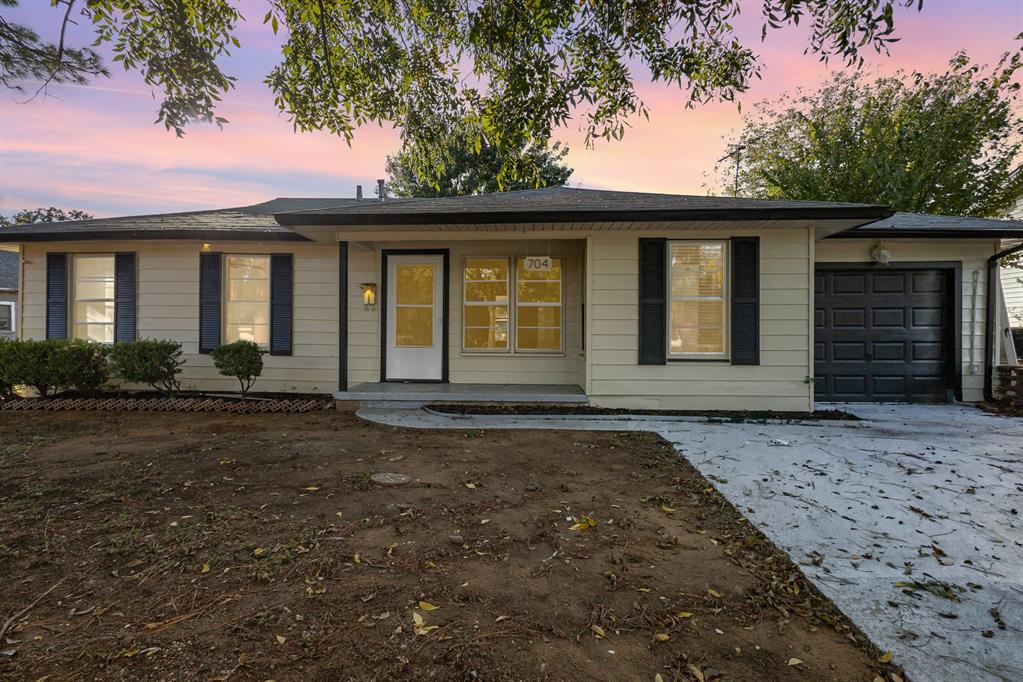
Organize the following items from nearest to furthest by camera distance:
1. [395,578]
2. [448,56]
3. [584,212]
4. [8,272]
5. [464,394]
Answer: [395,578] < [448,56] < [584,212] < [464,394] < [8,272]

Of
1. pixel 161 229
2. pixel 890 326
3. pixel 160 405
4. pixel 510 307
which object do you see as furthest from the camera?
pixel 510 307

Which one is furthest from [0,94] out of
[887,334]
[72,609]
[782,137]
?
→ [782,137]

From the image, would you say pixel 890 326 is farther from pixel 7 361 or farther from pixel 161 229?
pixel 7 361

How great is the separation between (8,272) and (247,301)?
1995 cm

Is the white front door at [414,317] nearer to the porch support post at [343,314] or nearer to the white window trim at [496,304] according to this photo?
the white window trim at [496,304]

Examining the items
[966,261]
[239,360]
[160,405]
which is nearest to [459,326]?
[239,360]

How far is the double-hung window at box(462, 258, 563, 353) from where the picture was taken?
25.9 ft

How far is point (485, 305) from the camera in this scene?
7.91 meters

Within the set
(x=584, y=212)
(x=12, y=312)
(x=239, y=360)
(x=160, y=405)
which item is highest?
(x=584, y=212)

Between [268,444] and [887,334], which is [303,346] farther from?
[887,334]

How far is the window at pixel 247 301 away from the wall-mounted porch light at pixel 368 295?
160cm

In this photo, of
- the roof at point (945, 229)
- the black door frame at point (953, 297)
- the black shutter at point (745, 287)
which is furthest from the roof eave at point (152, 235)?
the black door frame at point (953, 297)

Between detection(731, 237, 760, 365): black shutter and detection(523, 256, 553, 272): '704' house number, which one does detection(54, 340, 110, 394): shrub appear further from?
detection(731, 237, 760, 365): black shutter

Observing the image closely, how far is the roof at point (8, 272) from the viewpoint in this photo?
18784 mm
